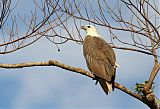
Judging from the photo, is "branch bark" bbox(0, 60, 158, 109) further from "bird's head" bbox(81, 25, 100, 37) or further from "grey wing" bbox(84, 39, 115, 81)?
"bird's head" bbox(81, 25, 100, 37)

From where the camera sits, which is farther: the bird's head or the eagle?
the bird's head

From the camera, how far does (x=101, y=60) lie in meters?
4.99

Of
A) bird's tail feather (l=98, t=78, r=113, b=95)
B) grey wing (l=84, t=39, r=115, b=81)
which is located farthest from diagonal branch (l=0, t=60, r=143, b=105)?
grey wing (l=84, t=39, r=115, b=81)

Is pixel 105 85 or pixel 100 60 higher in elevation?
pixel 100 60

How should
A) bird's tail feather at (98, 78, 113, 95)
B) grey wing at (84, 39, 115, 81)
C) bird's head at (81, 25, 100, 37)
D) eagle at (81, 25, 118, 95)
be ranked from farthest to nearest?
bird's head at (81, 25, 100, 37) < grey wing at (84, 39, 115, 81) < eagle at (81, 25, 118, 95) < bird's tail feather at (98, 78, 113, 95)

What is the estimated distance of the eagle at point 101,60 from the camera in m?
4.55

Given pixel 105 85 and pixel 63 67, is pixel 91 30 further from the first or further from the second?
pixel 63 67

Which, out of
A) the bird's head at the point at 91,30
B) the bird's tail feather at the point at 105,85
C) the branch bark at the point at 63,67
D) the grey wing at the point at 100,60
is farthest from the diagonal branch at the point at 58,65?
the bird's head at the point at 91,30

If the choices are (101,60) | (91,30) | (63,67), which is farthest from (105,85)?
(91,30)

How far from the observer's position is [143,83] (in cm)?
431

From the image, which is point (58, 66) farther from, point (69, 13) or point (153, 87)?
point (69, 13)

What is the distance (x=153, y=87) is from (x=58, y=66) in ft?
4.17

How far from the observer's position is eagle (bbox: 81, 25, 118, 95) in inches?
179

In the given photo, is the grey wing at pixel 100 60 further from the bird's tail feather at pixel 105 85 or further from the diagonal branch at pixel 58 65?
the diagonal branch at pixel 58 65
